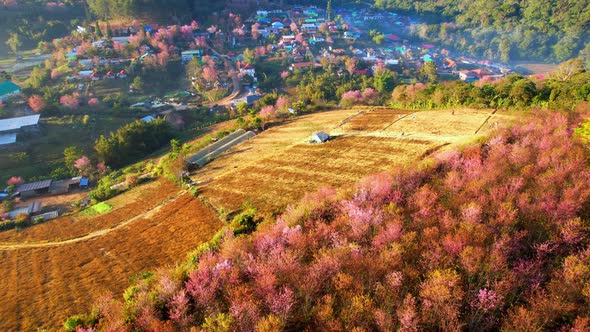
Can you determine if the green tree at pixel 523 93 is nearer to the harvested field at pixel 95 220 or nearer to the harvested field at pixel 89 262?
the harvested field at pixel 89 262

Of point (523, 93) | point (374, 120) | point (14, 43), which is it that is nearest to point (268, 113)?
point (374, 120)

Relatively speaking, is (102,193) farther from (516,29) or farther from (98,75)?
(516,29)

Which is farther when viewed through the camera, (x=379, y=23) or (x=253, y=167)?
(x=379, y=23)

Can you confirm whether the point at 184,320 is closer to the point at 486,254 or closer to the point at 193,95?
the point at 486,254

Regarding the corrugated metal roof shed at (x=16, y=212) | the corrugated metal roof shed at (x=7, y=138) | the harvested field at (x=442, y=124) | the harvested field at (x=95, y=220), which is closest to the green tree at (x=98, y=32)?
the corrugated metal roof shed at (x=7, y=138)

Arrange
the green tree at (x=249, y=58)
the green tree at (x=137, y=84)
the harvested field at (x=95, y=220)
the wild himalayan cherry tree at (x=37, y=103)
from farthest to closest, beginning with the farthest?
the green tree at (x=249, y=58)
the green tree at (x=137, y=84)
the wild himalayan cherry tree at (x=37, y=103)
the harvested field at (x=95, y=220)

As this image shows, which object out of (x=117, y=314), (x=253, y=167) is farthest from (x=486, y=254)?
(x=253, y=167)

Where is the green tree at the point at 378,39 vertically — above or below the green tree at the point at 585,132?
above
